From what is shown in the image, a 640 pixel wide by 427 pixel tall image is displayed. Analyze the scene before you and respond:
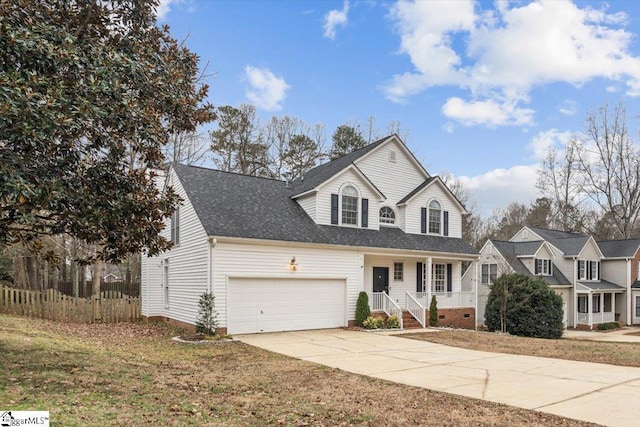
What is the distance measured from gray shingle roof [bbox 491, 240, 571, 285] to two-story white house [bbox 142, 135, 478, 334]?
780 centimetres

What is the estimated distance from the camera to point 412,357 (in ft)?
38.8

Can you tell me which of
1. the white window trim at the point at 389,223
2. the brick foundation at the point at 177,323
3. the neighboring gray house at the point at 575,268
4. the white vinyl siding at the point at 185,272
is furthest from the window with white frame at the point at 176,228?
the neighboring gray house at the point at 575,268

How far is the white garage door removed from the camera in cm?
1596

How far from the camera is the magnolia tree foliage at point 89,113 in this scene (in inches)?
247

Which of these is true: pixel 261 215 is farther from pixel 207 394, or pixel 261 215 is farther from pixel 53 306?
pixel 207 394

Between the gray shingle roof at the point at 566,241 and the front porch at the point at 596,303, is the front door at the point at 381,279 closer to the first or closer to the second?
the gray shingle roof at the point at 566,241

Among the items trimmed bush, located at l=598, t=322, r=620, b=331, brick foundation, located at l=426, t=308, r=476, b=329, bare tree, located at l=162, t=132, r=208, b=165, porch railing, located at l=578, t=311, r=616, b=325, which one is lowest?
trimmed bush, located at l=598, t=322, r=620, b=331

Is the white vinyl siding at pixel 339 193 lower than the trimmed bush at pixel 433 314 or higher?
higher

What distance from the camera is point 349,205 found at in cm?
2017

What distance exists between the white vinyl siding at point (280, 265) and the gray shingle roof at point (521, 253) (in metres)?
15.2

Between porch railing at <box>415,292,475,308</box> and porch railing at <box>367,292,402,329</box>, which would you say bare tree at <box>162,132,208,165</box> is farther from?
porch railing at <box>415,292,475,308</box>

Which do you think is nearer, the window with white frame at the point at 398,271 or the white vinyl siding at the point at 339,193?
the white vinyl siding at the point at 339,193

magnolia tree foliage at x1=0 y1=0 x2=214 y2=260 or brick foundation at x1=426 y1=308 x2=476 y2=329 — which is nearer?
magnolia tree foliage at x1=0 y1=0 x2=214 y2=260

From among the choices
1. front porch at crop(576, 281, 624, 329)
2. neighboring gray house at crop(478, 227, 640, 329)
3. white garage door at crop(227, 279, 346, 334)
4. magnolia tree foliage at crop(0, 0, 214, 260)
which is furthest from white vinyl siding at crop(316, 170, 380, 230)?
front porch at crop(576, 281, 624, 329)
